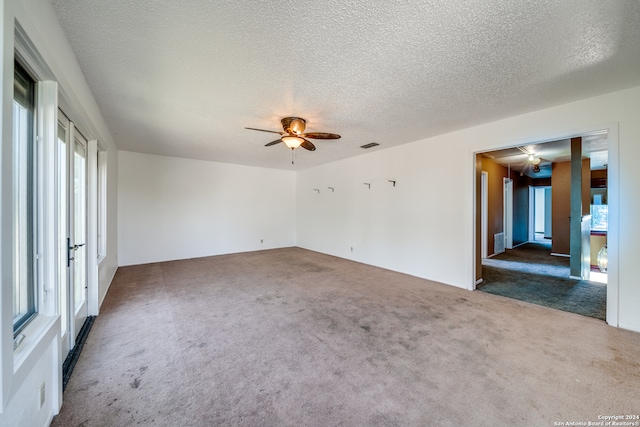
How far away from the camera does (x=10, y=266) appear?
108cm

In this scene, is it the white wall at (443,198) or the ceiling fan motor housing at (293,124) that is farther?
the ceiling fan motor housing at (293,124)

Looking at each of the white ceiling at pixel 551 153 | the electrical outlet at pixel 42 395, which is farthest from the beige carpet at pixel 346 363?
the white ceiling at pixel 551 153

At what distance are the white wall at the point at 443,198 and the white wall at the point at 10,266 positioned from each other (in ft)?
15.4

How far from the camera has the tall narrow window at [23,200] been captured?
138 centimetres

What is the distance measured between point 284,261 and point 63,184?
444 cm

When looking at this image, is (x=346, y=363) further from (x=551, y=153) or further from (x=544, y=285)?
(x=551, y=153)

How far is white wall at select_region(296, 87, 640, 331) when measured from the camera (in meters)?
2.64

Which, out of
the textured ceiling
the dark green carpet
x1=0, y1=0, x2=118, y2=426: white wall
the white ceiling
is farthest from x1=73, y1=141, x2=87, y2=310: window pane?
the white ceiling

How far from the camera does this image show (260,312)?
3074mm

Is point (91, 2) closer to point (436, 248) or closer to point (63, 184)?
point (63, 184)

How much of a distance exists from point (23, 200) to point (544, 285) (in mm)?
6336

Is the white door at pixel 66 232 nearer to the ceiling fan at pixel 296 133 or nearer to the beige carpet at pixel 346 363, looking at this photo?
the beige carpet at pixel 346 363

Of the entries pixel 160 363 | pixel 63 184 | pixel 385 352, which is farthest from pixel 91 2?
pixel 385 352

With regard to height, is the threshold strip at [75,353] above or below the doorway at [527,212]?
below
